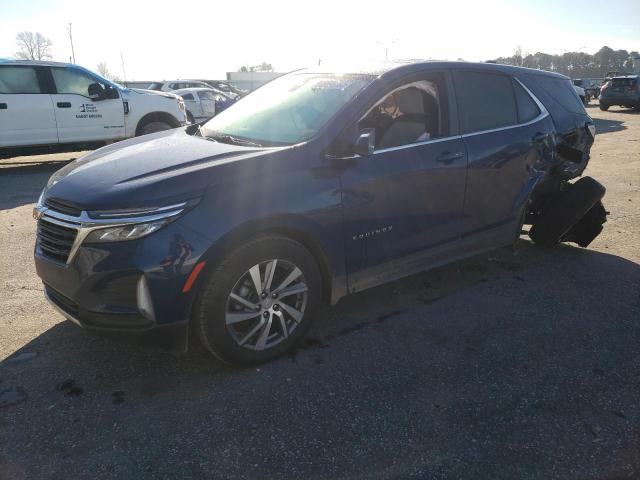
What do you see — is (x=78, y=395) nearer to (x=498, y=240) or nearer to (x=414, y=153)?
(x=414, y=153)

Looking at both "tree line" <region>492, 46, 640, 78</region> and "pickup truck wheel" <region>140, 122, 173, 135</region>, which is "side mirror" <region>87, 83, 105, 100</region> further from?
"tree line" <region>492, 46, 640, 78</region>

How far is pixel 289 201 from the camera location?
2.75m

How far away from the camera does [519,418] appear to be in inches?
97.8

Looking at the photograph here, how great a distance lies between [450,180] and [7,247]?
172 inches

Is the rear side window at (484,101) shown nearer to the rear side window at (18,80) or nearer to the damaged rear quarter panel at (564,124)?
the damaged rear quarter panel at (564,124)

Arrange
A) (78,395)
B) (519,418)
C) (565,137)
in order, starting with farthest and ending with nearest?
(565,137) → (78,395) → (519,418)

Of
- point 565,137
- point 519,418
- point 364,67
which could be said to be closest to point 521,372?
point 519,418

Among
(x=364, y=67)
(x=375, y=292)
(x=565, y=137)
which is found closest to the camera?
(x=364, y=67)

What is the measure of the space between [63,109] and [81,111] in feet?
1.03

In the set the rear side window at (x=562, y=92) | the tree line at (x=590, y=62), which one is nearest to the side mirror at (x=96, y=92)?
the rear side window at (x=562, y=92)

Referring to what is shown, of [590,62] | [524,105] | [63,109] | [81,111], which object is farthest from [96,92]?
[590,62]

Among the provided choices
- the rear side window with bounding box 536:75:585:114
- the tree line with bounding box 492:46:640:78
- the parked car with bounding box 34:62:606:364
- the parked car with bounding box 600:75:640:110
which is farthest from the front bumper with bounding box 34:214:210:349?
the tree line with bounding box 492:46:640:78

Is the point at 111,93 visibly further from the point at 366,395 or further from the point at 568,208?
the point at 366,395

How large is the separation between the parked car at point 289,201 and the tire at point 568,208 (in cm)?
37
